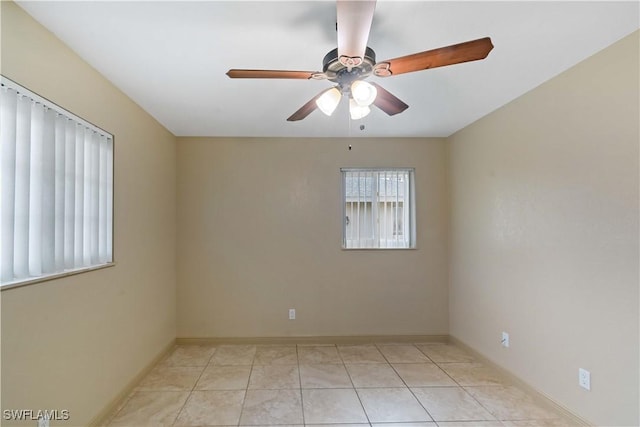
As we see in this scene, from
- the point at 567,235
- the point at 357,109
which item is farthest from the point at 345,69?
the point at 567,235

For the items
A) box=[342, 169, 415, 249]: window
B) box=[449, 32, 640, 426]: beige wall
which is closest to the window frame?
box=[342, 169, 415, 249]: window

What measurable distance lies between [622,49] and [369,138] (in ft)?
7.61

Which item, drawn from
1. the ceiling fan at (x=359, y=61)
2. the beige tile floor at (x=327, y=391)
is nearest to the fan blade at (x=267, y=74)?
the ceiling fan at (x=359, y=61)

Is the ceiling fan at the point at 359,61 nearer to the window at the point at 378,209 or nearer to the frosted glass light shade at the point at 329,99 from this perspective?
the frosted glass light shade at the point at 329,99

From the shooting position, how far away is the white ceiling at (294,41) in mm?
1582

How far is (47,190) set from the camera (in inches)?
70.1

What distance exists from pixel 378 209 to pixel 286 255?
1.22 m

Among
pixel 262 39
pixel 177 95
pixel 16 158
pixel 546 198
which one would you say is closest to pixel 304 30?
pixel 262 39

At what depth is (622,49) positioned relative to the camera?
6.11 feet

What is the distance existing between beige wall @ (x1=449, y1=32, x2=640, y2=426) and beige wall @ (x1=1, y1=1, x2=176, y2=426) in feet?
10.3

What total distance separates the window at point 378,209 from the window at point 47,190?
246 cm

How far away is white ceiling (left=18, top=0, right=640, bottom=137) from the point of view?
1.58m

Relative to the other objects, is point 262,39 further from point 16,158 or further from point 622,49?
point 622,49

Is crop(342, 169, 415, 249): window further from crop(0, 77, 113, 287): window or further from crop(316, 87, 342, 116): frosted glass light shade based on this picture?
crop(0, 77, 113, 287): window
